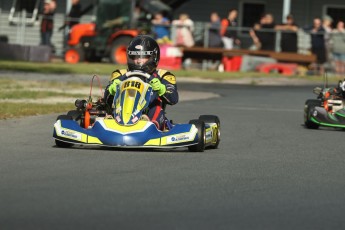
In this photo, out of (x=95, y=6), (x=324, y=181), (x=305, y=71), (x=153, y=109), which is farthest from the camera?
(x=95, y=6)

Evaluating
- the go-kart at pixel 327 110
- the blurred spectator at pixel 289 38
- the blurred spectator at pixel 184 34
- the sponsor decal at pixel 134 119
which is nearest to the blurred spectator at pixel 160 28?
the blurred spectator at pixel 184 34

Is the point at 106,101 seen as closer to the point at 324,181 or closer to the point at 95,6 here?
the point at 324,181

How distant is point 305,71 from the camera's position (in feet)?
97.4

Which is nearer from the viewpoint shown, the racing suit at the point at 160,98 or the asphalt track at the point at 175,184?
the asphalt track at the point at 175,184

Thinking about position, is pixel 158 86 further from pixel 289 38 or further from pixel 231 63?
pixel 289 38

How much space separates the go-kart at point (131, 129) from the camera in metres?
10.4

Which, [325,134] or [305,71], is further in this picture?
[305,71]

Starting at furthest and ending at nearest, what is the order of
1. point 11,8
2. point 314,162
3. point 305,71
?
point 11,8
point 305,71
point 314,162

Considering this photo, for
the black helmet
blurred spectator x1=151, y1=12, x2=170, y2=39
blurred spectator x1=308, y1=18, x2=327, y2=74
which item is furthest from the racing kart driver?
blurred spectator x1=151, y1=12, x2=170, y2=39

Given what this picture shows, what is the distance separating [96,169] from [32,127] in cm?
437

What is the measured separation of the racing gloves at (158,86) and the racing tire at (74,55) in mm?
21755

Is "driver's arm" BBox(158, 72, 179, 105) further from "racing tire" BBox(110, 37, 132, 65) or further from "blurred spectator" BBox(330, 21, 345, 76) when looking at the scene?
"racing tire" BBox(110, 37, 132, 65)

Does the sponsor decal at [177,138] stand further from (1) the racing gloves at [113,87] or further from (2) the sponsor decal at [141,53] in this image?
(2) the sponsor decal at [141,53]

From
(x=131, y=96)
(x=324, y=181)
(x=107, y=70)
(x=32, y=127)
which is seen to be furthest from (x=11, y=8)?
(x=324, y=181)
